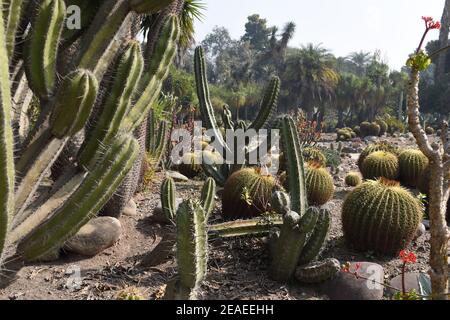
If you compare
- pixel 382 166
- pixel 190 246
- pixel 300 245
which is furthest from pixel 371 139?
pixel 190 246

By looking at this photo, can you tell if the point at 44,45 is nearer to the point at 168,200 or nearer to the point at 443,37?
the point at 168,200

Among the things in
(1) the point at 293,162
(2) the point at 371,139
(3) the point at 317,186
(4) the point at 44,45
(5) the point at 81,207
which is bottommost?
(5) the point at 81,207

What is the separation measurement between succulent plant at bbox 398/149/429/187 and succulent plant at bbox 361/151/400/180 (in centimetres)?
14

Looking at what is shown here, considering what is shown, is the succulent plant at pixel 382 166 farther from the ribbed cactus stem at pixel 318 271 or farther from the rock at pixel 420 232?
the ribbed cactus stem at pixel 318 271

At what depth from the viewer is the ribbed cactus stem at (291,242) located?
4.04m

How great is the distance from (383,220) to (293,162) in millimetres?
1203

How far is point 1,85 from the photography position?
221 cm

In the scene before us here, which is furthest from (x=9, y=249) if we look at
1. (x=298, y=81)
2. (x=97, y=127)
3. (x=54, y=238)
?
(x=298, y=81)

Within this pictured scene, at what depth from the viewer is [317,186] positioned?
260 inches

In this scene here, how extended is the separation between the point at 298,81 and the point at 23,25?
3509 cm

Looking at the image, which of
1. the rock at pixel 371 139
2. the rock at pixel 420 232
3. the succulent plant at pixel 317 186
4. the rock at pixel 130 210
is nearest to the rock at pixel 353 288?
the rock at pixel 420 232

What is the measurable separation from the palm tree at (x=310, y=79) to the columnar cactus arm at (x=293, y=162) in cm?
3294

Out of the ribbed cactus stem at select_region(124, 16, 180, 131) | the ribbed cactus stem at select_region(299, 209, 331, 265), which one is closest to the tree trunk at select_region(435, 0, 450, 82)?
the ribbed cactus stem at select_region(299, 209, 331, 265)

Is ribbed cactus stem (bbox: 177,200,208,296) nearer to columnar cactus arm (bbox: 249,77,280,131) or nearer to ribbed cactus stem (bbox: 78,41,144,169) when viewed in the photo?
ribbed cactus stem (bbox: 78,41,144,169)
